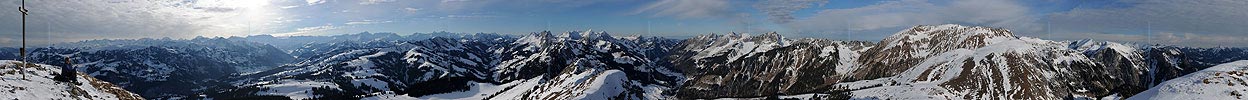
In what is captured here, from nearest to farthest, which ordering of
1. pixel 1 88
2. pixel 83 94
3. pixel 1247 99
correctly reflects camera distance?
1. pixel 1 88
2. pixel 83 94
3. pixel 1247 99

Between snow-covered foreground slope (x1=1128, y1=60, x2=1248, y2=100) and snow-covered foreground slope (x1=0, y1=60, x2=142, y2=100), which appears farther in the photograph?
snow-covered foreground slope (x1=1128, y1=60, x2=1248, y2=100)

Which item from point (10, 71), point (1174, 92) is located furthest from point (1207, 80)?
point (10, 71)

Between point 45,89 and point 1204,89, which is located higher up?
point 45,89

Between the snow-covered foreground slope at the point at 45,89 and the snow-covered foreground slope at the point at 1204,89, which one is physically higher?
the snow-covered foreground slope at the point at 45,89

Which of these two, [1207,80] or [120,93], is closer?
[120,93]

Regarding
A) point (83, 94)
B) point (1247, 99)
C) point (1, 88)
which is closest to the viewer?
point (1, 88)

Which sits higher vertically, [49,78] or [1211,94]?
[49,78]

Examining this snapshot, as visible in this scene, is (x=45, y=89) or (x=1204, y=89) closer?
(x=45, y=89)

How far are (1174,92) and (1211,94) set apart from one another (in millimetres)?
7829

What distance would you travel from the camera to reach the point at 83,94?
81.4 meters

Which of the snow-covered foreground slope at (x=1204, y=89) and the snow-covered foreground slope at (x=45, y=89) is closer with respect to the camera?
the snow-covered foreground slope at (x=45, y=89)

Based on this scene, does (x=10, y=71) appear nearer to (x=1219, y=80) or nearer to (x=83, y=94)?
(x=83, y=94)

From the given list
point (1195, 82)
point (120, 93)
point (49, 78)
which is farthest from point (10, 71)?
point (1195, 82)

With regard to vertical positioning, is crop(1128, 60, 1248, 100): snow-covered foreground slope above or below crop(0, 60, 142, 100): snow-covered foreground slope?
below
